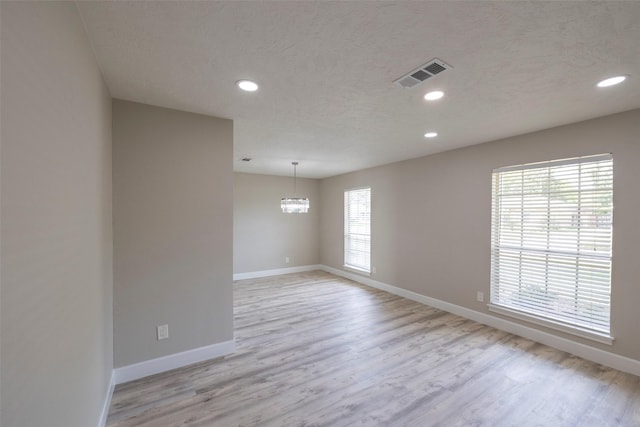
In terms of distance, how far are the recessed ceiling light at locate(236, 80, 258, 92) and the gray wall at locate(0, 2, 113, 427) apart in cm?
89

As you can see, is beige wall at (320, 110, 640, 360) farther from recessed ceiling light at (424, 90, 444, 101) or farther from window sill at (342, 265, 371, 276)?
recessed ceiling light at (424, 90, 444, 101)

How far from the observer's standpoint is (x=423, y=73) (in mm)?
1871

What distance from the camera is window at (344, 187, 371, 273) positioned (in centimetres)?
586

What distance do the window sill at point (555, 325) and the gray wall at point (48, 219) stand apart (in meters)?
4.26

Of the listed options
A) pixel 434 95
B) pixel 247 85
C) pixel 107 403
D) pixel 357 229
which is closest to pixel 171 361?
pixel 107 403

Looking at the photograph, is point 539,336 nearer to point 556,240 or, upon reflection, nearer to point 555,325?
point 555,325

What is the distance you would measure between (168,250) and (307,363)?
5.89 feet

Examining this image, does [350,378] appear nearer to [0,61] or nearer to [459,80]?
[459,80]

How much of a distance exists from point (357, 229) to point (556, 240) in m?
3.59

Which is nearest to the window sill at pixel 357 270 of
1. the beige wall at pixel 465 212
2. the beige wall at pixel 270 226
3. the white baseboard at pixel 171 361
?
the beige wall at pixel 465 212

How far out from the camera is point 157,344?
8.31ft

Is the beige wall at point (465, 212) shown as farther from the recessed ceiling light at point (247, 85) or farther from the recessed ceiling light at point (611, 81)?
the recessed ceiling light at point (247, 85)

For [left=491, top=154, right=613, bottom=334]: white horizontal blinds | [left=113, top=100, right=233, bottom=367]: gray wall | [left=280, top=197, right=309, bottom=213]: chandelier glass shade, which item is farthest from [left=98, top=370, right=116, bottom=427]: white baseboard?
[left=491, top=154, right=613, bottom=334]: white horizontal blinds

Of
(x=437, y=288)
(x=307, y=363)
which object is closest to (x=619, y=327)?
(x=437, y=288)
